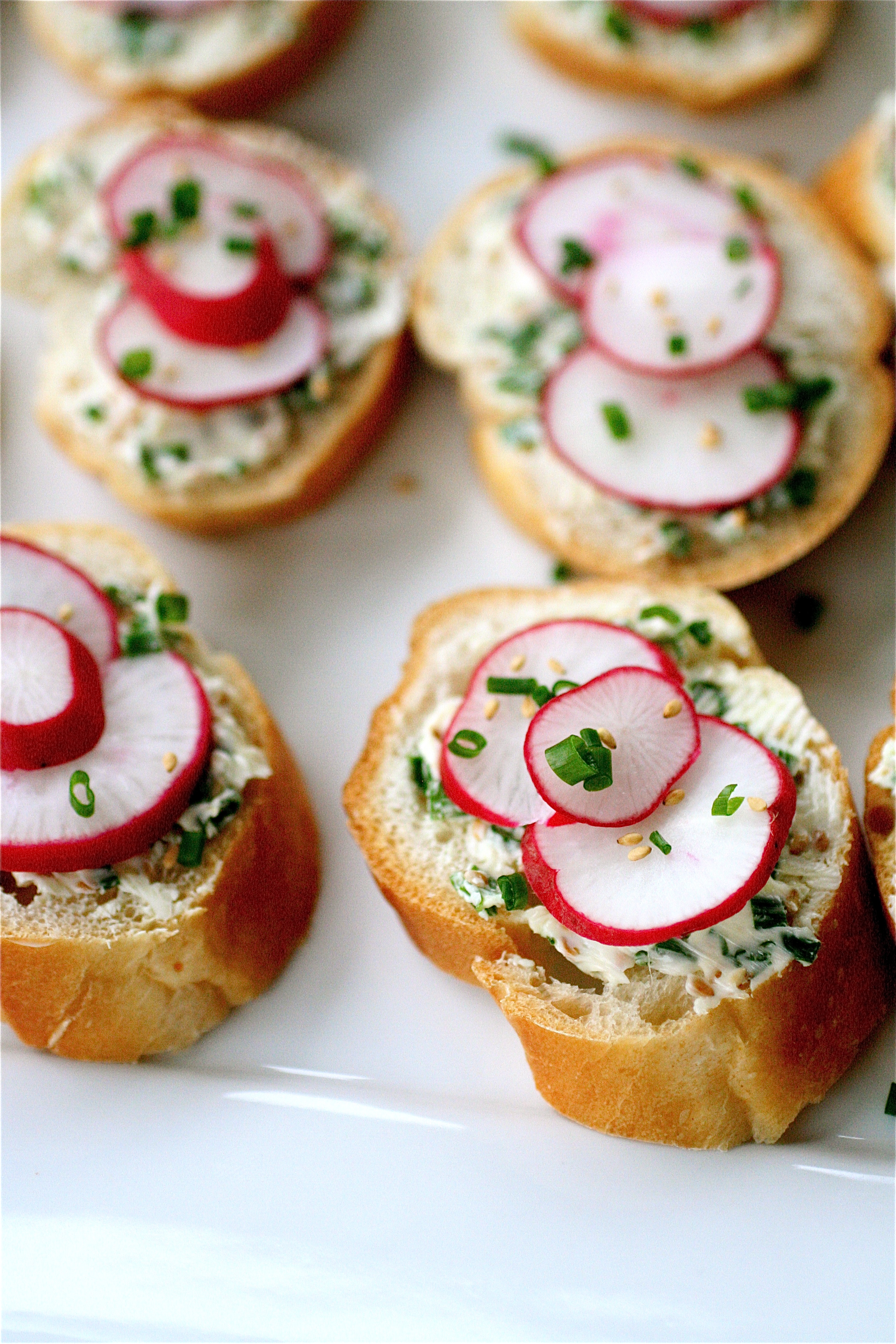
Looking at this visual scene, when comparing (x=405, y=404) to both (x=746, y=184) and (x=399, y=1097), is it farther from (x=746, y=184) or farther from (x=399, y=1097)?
(x=399, y=1097)

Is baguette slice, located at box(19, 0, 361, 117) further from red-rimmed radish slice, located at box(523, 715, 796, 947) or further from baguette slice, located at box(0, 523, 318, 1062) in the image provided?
red-rimmed radish slice, located at box(523, 715, 796, 947)

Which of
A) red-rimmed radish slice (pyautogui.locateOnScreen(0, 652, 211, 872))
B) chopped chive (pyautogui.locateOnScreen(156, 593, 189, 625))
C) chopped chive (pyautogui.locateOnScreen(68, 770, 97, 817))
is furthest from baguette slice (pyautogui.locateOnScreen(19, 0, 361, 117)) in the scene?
chopped chive (pyautogui.locateOnScreen(68, 770, 97, 817))

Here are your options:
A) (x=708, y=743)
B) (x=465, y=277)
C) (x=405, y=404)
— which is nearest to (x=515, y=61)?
(x=465, y=277)

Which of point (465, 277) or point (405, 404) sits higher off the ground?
point (465, 277)

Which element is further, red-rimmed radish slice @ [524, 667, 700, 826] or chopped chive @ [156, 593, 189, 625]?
chopped chive @ [156, 593, 189, 625]

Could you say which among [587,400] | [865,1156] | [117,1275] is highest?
[587,400]

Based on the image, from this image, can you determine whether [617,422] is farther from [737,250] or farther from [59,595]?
[59,595]

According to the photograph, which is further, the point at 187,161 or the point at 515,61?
the point at 515,61

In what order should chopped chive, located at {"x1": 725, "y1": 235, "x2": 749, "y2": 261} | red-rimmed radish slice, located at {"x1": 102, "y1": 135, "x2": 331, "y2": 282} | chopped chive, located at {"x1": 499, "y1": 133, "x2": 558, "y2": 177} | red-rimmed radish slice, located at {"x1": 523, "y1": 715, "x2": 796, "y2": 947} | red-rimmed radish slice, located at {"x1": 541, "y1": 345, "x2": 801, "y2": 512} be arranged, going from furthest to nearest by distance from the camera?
chopped chive, located at {"x1": 499, "y1": 133, "x2": 558, "y2": 177} → red-rimmed radish slice, located at {"x1": 102, "y1": 135, "x2": 331, "y2": 282} → chopped chive, located at {"x1": 725, "y1": 235, "x2": 749, "y2": 261} → red-rimmed radish slice, located at {"x1": 541, "y1": 345, "x2": 801, "y2": 512} → red-rimmed radish slice, located at {"x1": 523, "y1": 715, "x2": 796, "y2": 947}
